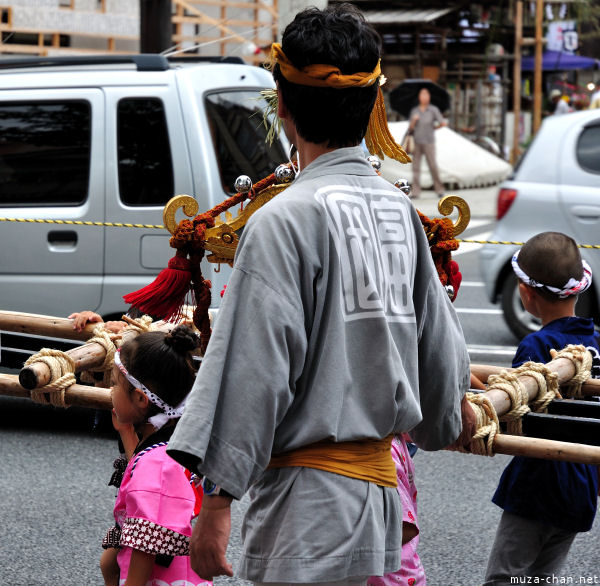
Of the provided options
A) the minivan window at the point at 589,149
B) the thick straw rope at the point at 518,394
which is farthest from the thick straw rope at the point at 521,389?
the minivan window at the point at 589,149

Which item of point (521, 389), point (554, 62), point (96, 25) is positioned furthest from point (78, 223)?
point (554, 62)

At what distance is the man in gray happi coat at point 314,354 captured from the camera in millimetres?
1848

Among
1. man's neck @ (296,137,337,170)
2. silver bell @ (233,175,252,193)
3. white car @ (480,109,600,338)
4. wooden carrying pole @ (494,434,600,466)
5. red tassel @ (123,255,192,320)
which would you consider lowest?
white car @ (480,109,600,338)

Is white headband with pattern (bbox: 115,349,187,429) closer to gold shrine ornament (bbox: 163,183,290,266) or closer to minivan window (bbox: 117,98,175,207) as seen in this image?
gold shrine ornament (bbox: 163,183,290,266)

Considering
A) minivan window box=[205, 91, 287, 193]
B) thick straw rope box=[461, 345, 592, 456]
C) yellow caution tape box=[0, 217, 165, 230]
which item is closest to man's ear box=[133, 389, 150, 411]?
thick straw rope box=[461, 345, 592, 456]

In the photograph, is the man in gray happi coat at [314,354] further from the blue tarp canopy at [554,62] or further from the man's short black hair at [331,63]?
the blue tarp canopy at [554,62]

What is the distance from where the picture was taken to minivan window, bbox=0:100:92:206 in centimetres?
563

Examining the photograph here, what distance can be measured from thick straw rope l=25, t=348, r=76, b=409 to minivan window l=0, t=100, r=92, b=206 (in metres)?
2.80

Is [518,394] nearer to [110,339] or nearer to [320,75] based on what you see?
[320,75]

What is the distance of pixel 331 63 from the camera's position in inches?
77.2

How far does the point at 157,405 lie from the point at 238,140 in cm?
332

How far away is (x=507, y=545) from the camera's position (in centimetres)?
302

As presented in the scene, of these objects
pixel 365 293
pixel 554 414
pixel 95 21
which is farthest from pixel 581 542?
pixel 95 21

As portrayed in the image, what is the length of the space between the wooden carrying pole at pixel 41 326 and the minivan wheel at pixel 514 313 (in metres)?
4.72
